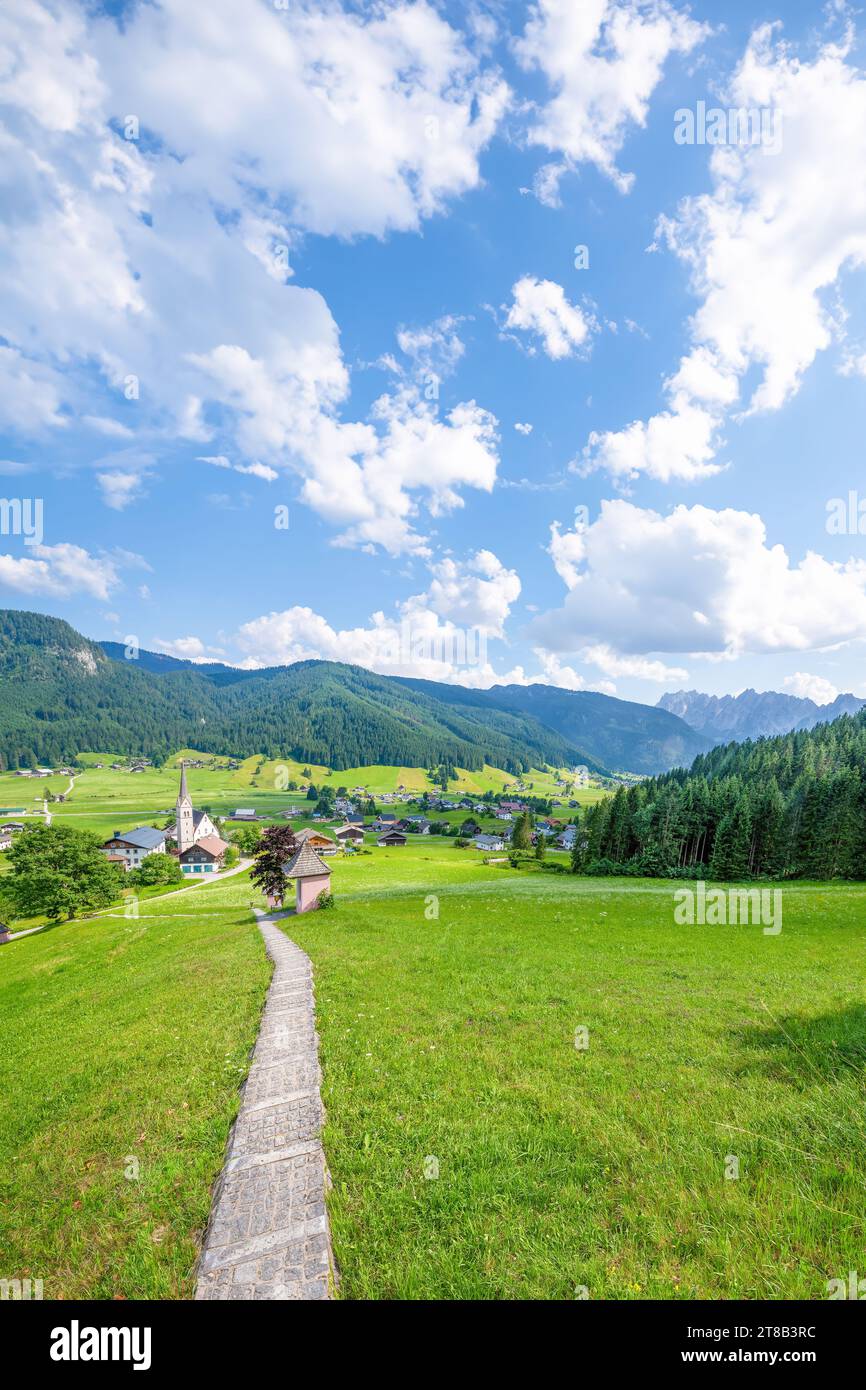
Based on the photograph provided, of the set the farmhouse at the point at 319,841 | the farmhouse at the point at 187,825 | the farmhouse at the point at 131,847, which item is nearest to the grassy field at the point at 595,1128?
the farmhouse at the point at 187,825

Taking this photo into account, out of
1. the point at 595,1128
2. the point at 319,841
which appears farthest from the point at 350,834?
the point at 595,1128

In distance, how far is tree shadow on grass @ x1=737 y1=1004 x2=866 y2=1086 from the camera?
9406 mm

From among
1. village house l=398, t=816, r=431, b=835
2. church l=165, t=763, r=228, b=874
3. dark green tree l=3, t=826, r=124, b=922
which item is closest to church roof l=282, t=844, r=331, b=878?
dark green tree l=3, t=826, r=124, b=922

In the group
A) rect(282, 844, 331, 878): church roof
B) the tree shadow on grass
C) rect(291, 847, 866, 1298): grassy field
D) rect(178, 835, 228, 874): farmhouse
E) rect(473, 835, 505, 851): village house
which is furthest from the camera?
rect(473, 835, 505, 851): village house

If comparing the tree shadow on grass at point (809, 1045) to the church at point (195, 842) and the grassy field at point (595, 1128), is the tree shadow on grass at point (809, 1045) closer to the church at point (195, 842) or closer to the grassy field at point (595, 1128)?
the grassy field at point (595, 1128)

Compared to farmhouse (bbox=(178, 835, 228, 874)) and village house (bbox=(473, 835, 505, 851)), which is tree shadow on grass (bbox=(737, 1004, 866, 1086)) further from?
village house (bbox=(473, 835, 505, 851))

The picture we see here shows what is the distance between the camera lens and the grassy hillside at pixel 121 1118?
640cm

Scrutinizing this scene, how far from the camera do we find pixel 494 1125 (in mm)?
8523

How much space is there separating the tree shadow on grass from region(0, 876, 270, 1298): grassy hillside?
11.2 metres

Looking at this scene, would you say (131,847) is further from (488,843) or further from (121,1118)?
(121,1118)

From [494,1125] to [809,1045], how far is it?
788cm

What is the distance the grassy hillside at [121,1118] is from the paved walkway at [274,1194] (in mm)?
325
